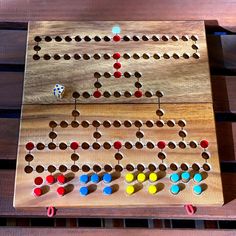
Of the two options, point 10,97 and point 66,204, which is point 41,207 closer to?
point 66,204

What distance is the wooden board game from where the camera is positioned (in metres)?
0.86

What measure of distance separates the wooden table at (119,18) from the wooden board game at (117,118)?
0.03 m

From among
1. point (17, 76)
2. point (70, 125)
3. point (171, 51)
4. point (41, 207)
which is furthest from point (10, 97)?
point (171, 51)

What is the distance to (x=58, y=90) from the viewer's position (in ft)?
3.06

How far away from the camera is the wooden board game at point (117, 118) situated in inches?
33.8

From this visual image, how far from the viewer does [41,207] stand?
2.78ft

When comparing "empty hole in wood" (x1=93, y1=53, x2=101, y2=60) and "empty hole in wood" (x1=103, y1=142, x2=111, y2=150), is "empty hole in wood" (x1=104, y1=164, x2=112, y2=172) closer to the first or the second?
"empty hole in wood" (x1=103, y1=142, x2=111, y2=150)

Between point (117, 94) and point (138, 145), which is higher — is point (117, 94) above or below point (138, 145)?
above

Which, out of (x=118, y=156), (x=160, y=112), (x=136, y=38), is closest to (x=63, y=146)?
(x=118, y=156)

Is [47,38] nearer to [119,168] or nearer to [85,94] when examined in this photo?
[85,94]

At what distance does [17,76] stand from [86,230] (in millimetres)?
370

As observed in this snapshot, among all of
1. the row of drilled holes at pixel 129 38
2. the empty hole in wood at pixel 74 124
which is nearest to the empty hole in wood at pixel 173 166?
the empty hole in wood at pixel 74 124

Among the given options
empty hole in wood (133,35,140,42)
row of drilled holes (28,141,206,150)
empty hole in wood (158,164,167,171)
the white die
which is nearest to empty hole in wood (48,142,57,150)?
row of drilled holes (28,141,206,150)

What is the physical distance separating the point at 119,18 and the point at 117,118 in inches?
10.9
